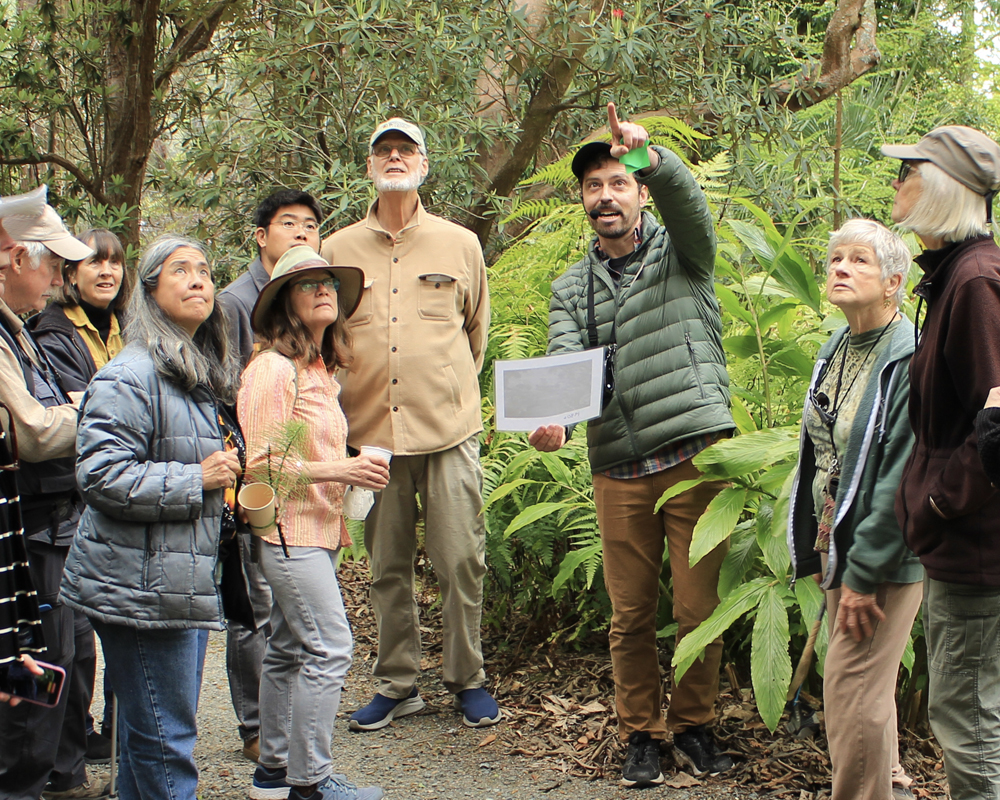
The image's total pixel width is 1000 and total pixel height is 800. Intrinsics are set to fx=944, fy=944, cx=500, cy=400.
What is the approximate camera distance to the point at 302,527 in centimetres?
343

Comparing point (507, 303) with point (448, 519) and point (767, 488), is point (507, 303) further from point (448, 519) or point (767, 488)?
point (767, 488)

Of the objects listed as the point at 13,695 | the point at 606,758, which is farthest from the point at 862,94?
the point at 13,695

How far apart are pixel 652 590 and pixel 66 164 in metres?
6.19

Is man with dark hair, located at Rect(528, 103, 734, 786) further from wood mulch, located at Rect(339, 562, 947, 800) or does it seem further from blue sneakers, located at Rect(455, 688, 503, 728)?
blue sneakers, located at Rect(455, 688, 503, 728)

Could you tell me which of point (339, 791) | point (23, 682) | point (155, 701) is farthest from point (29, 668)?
point (339, 791)

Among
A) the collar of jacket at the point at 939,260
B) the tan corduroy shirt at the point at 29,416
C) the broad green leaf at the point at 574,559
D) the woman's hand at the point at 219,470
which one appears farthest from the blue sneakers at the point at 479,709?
the collar of jacket at the point at 939,260

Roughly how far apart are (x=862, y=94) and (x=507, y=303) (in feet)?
25.9

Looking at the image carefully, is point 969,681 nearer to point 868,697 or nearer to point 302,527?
point 868,697

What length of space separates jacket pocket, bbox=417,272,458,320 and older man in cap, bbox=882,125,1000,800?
91.9 inches

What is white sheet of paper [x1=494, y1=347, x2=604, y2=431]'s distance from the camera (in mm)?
3742

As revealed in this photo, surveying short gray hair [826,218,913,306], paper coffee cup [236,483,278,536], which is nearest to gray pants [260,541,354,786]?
paper coffee cup [236,483,278,536]

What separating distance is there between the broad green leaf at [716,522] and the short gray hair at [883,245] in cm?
98

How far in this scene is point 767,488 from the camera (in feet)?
12.3

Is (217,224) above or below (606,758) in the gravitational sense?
above
